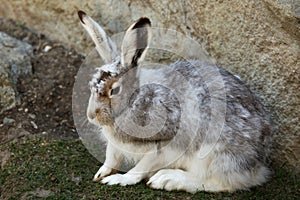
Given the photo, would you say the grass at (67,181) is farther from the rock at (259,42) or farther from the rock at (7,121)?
the rock at (7,121)

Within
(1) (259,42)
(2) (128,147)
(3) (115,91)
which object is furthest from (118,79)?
(1) (259,42)

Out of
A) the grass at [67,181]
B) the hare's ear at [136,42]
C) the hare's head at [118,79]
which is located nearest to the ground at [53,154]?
the grass at [67,181]

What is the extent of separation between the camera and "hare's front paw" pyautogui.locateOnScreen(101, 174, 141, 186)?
16.4 feet

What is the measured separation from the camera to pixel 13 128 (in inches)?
235

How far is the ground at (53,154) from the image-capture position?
494 cm

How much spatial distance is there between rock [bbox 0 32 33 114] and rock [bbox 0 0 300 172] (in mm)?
1560

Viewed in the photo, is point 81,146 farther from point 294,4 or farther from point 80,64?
point 294,4

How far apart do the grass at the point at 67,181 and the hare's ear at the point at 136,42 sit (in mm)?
1030

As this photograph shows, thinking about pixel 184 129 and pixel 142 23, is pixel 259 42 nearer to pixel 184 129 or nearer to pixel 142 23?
pixel 184 129

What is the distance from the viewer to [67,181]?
5.07 metres

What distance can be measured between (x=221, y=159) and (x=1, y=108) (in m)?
2.47

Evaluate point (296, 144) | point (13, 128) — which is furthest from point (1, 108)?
point (296, 144)

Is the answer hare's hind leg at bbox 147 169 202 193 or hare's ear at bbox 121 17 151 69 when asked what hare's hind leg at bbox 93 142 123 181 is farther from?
hare's ear at bbox 121 17 151 69

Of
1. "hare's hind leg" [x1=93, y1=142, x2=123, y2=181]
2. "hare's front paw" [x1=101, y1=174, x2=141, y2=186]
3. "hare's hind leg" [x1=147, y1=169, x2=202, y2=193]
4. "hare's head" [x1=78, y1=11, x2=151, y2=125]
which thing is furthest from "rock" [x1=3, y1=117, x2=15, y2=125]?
"hare's hind leg" [x1=147, y1=169, x2=202, y2=193]
